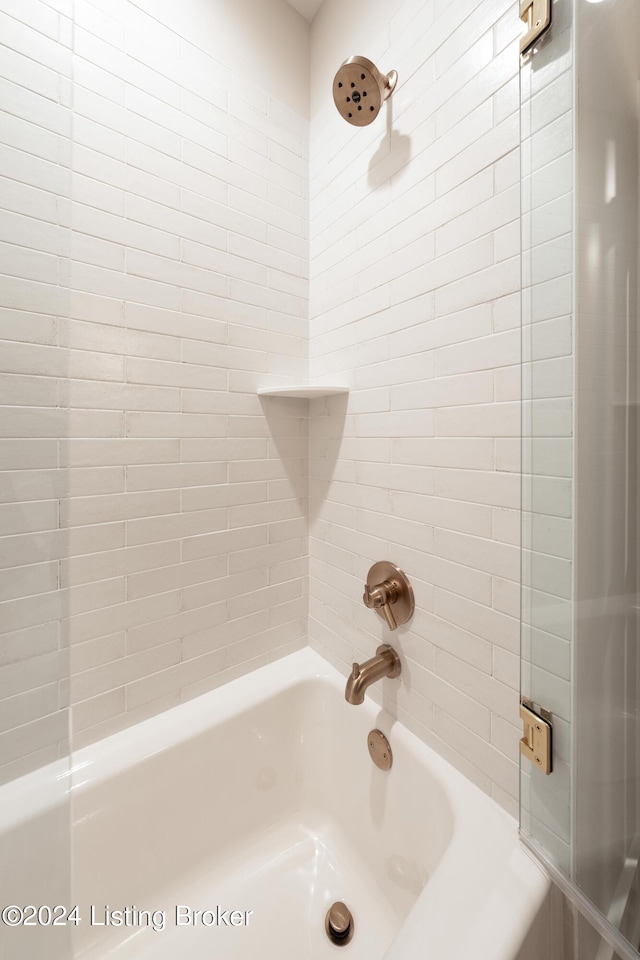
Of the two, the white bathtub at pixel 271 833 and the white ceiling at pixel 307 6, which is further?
the white ceiling at pixel 307 6

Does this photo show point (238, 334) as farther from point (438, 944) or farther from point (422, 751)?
point (438, 944)

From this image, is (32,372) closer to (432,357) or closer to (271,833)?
(432,357)

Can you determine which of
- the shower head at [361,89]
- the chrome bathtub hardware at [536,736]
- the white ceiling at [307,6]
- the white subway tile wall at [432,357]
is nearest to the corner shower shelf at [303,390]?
the white subway tile wall at [432,357]

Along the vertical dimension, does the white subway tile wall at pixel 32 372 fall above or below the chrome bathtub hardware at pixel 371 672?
above

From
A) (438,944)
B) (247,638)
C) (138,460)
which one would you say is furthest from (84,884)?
(138,460)

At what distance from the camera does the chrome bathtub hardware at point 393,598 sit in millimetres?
969

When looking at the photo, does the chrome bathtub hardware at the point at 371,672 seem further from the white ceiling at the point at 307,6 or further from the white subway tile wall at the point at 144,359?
the white ceiling at the point at 307,6

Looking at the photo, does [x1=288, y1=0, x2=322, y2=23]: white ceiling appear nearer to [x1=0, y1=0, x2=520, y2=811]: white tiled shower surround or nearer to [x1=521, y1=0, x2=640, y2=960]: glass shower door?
[x1=0, y1=0, x2=520, y2=811]: white tiled shower surround

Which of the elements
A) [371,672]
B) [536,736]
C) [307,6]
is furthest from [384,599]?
[307,6]

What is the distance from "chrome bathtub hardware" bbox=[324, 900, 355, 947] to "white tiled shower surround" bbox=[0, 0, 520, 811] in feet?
1.57

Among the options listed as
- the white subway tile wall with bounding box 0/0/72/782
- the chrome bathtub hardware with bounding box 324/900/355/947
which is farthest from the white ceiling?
the chrome bathtub hardware with bounding box 324/900/355/947

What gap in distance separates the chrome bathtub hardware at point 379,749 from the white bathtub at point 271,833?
0.8 inches

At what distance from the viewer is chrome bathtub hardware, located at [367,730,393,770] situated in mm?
988

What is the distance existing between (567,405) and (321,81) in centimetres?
137
